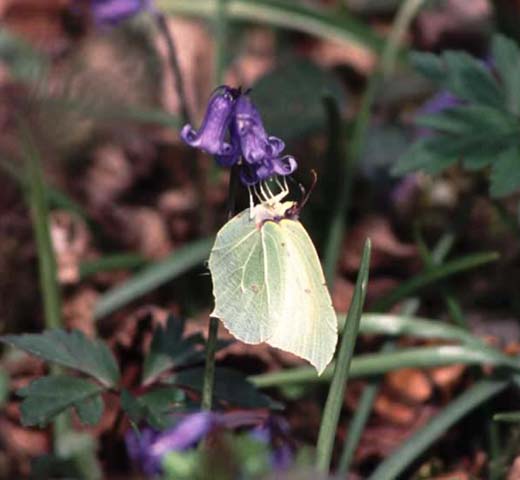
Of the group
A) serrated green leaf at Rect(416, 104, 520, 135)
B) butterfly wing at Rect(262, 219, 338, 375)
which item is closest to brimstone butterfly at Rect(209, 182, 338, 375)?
butterfly wing at Rect(262, 219, 338, 375)

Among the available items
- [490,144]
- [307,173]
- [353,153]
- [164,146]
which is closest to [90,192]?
[164,146]

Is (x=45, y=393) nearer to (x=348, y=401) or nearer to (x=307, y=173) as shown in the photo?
(x=348, y=401)

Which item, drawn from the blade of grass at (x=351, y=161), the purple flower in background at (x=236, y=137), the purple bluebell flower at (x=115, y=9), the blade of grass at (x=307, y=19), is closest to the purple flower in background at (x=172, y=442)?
the purple flower in background at (x=236, y=137)

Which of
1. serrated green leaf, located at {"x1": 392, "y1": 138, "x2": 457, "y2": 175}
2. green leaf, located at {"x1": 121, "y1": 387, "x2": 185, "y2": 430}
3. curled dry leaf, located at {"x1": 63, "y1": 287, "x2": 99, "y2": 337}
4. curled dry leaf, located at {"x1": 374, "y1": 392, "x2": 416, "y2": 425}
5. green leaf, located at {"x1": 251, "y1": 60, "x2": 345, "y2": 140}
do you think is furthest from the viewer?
green leaf, located at {"x1": 251, "y1": 60, "x2": 345, "y2": 140}

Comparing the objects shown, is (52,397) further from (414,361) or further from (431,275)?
(431,275)

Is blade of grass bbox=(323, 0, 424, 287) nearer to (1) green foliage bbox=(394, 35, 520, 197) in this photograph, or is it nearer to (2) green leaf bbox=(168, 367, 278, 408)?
(1) green foliage bbox=(394, 35, 520, 197)
